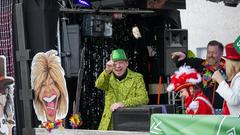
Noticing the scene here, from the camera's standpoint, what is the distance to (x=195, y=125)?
352 centimetres

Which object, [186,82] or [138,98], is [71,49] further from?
[186,82]

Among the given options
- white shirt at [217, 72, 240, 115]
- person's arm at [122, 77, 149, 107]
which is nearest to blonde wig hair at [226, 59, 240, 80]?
white shirt at [217, 72, 240, 115]

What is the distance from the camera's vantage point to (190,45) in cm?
1144

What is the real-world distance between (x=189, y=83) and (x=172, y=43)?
2936mm

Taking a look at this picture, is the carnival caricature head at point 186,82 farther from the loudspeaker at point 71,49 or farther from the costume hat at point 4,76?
the loudspeaker at point 71,49

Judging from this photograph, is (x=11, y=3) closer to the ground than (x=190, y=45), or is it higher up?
higher up

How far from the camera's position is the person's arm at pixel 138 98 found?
4820 mm

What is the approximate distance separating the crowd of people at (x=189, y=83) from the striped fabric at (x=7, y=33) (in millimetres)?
945

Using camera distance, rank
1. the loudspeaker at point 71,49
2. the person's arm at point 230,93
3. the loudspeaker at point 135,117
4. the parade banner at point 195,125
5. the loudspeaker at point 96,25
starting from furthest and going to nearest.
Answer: the loudspeaker at point 96,25, the loudspeaker at point 71,49, the loudspeaker at point 135,117, the person's arm at point 230,93, the parade banner at point 195,125

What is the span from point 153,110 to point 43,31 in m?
1.32

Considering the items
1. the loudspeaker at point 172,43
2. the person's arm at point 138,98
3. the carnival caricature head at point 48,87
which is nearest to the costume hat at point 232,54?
the person's arm at point 138,98

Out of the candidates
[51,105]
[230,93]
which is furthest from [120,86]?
[230,93]

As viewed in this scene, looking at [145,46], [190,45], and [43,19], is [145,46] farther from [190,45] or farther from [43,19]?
[190,45]

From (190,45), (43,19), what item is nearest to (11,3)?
(43,19)
